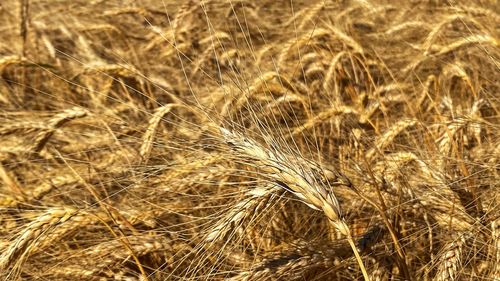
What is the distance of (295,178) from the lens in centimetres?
134

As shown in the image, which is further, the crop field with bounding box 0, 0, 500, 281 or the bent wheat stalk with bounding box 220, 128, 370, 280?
the crop field with bounding box 0, 0, 500, 281

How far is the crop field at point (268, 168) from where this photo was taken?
1.51 meters

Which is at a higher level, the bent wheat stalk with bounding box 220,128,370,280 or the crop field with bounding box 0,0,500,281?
the bent wheat stalk with bounding box 220,128,370,280

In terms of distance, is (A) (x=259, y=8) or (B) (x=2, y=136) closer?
(B) (x=2, y=136)

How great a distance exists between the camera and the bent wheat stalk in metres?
1.34

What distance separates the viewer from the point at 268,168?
1.37 m

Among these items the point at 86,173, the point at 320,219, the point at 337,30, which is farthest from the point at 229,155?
the point at 337,30

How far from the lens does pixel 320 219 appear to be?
6.99 feet

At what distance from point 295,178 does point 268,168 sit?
6cm

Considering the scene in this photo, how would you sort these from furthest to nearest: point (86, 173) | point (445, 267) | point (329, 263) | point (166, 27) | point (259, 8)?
point (259, 8)
point (166, 27)
point (86, 173)
point (329, 263)
point (445, 267)

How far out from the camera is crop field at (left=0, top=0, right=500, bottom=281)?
151cm

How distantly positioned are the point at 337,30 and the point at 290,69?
0.95 feet

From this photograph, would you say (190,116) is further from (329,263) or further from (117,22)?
(117,22)

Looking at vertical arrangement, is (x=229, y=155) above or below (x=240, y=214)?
above
